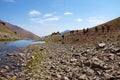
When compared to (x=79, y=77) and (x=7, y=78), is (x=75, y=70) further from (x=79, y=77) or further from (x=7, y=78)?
(x=7, y=78)

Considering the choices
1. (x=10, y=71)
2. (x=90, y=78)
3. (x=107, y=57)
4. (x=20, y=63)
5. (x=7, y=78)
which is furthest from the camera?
(x=20, y=63)

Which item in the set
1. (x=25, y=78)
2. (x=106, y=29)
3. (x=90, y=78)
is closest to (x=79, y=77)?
(x=90, y=78)

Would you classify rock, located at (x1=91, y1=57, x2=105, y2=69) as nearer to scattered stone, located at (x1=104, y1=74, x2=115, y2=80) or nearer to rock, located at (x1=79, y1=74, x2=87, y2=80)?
scattered stone, located at (x1=104, y1=74, x2=115, y2=80)

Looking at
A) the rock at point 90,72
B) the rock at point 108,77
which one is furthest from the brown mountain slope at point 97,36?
the rock at point 108,77

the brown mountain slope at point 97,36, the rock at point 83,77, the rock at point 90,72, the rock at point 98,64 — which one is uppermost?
the brown mountain slope at point 97,36

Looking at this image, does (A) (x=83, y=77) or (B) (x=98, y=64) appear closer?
(A) (x=83, y=77)

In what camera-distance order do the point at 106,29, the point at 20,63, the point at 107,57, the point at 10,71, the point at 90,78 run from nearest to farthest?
the point at 90,78, the point at 10,71, the point at 107,57, the point at 20,63, the point at 106,29

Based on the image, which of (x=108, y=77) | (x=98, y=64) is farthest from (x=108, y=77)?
(x=98, y=64)

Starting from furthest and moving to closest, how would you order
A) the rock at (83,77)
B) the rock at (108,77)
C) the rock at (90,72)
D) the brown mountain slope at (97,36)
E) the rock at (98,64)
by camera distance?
the brown mountain slope at (97,36)
the rock at (98,64)
the rock at (90,72)
the rock at (83,77)
the rock at (108,77)

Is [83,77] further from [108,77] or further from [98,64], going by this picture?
[98,64]

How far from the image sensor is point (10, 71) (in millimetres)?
26594

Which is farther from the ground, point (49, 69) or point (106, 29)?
point (106, 29)

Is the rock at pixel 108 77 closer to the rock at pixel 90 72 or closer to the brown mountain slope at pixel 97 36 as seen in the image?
the rock at pixel 90 72

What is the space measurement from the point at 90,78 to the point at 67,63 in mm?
7548
